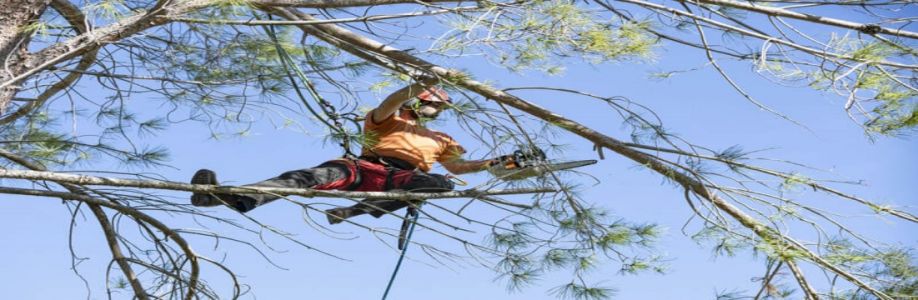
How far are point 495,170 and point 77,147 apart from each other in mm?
1669

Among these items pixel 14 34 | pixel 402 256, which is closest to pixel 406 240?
pixel 402 256

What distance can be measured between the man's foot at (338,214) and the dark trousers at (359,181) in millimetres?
22

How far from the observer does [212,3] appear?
3086 mm

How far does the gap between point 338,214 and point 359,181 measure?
0.28 m

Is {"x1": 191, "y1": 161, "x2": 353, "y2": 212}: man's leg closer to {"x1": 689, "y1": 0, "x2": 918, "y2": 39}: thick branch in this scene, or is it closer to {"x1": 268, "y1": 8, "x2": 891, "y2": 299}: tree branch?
{"x1": 268, "y1": 8, "x2": 891, "y2": 299}: tree branch

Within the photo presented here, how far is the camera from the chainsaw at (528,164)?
11.3 ft

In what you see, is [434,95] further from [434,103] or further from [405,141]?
[405,141]

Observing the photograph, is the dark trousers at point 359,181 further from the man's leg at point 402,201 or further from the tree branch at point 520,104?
the tree branch at point 520,104

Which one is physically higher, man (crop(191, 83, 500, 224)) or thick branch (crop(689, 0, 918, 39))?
thick branch (crop(689, 0, 918, 39))

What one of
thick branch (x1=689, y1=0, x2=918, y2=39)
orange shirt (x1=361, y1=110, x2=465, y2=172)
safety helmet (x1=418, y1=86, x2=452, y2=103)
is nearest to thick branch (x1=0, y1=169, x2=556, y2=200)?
safety helmet (x1=418, y1=86, x2=452, y2=103)

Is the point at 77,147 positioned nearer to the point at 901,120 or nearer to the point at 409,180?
the point at 409,180

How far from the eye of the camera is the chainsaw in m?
3.45

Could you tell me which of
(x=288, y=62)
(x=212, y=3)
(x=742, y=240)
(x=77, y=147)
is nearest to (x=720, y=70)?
(x=742, y=240)

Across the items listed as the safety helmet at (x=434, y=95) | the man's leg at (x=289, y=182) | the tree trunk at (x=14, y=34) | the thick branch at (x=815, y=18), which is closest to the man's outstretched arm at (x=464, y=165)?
the safety helmet at (x=434, y=95)
